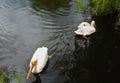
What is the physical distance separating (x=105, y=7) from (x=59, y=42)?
4791mm

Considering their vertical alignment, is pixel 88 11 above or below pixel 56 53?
above

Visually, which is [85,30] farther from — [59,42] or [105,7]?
[105,7]

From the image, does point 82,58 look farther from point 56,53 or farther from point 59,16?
point 59,16

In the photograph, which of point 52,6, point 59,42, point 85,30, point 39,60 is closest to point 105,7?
point 85,30

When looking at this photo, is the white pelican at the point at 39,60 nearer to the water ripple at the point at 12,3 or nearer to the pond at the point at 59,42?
the pond at the point at 59,42

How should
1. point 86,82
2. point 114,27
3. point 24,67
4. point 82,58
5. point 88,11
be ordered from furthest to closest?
point 88,11 → point 114,27 → point 82,58 → point 24,67 → point 86,82

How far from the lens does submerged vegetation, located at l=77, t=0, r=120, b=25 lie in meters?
18.6

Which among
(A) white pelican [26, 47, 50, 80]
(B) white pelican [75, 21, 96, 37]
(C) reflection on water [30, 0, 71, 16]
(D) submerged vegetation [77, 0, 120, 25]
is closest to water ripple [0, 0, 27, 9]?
(C) reflection on water [30, 0, 71, 16]

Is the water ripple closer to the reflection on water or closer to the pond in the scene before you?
the pond

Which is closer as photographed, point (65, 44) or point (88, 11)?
point (65, 44)

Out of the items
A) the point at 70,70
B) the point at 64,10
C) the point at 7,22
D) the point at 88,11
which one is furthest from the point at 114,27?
the point at 7,22

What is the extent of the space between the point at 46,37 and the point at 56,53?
6.27 feet

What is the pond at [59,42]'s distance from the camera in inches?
546

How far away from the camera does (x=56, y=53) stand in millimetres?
15258
